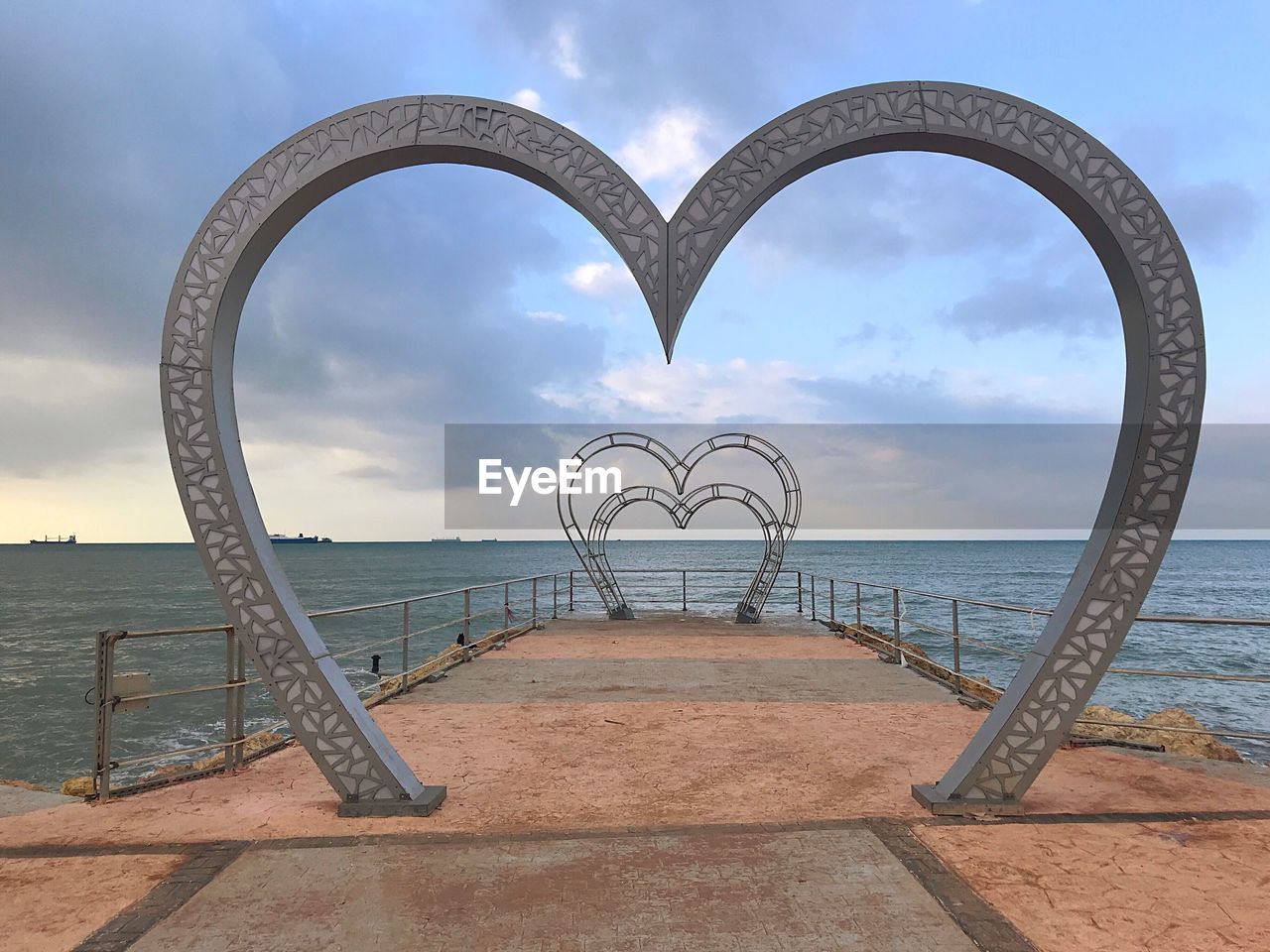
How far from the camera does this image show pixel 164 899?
128 inches

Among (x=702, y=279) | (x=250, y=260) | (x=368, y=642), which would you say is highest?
(x=250, y=260)

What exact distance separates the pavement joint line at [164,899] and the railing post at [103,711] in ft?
4.19

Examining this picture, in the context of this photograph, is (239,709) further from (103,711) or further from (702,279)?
(702,279)

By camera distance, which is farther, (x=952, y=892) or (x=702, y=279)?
(x=702, y=279)

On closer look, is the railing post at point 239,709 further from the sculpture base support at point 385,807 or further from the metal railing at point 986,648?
the metal railing at point 986,648

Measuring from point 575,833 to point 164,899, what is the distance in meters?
1.93

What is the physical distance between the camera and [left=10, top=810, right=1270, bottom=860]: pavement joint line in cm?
377

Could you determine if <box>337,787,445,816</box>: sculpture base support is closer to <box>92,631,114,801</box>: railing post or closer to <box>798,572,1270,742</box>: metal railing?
<box>92,631,114,801</box>: railing post

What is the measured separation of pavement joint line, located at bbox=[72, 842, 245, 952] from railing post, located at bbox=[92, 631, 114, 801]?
1.28 meters

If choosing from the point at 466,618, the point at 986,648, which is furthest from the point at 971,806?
the point at 986,648

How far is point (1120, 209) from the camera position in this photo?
4.07m

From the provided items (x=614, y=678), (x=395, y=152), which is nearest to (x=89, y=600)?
(x=614, y=678)

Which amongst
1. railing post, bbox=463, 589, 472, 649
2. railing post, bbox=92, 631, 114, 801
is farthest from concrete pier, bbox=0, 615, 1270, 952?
railing post, bbox=463, 589, 472, 649

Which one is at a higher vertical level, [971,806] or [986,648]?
[971,806]
